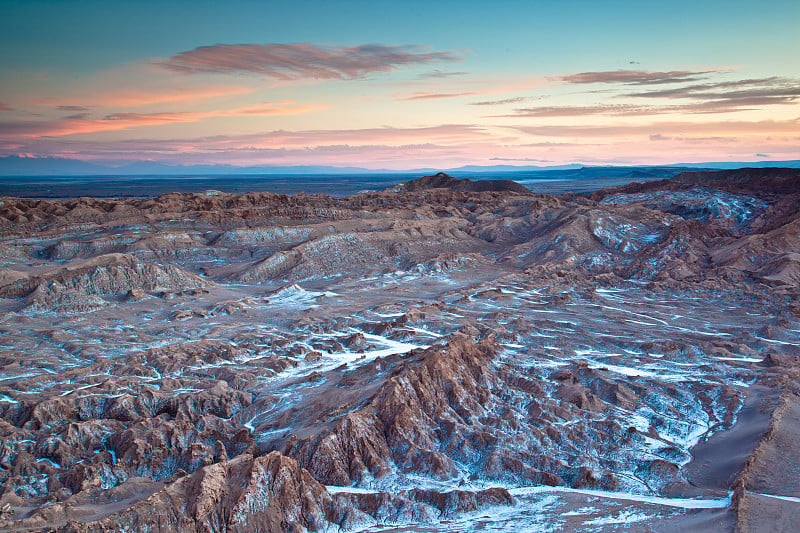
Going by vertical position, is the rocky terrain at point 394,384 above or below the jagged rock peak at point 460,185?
below

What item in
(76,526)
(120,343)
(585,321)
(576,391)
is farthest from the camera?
(585,321)

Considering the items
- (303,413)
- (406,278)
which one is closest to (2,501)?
(303,413)

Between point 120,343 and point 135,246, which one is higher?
point 135,246

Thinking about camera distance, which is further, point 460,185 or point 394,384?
point 460,185

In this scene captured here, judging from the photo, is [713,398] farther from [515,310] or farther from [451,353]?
[515,310]

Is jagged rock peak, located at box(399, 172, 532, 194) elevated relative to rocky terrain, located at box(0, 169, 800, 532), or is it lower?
elevated

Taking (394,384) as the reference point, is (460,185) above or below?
above

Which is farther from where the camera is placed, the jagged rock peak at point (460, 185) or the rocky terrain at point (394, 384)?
the jagged rock peak at point (460, 185)

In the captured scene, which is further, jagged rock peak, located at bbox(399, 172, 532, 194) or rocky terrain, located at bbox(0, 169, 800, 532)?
Result: jagged rock peak, located at bbox(399, 172, 532, 194)
